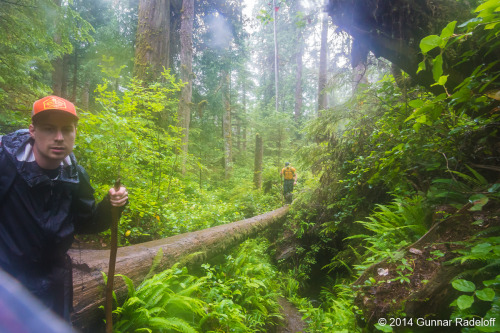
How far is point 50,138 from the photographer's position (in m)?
1.95

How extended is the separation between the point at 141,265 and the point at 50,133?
227 centimetres

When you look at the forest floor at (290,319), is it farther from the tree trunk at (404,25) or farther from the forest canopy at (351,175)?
the tree trunk at (404,25)

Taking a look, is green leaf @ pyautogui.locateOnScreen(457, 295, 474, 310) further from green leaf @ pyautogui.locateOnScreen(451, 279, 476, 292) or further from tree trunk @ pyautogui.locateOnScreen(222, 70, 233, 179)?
tree trunk @ pyautogui.locateOnScreen(222, 70, 233, 179)

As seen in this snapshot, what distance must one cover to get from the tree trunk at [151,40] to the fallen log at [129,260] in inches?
266

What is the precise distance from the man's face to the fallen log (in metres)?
1.52

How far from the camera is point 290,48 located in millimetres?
32719

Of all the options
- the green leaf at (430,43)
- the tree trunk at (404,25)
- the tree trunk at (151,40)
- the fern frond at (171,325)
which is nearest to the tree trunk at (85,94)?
the tree trunk at (151,40)

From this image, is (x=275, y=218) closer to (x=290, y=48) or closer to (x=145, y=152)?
(x=145, y=152)

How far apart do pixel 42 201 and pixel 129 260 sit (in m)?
1.73

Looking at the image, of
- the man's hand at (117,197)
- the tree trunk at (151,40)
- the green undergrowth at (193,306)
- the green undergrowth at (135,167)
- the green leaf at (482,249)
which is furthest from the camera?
the tree trunk at (151,40)

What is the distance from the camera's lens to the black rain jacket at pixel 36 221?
1.83 metres

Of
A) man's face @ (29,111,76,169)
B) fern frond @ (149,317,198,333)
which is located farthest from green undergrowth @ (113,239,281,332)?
man's face @ (29,111,76,169)

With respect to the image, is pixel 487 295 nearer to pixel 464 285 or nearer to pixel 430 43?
pixel 464 285

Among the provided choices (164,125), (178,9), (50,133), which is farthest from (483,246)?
(178,9)
